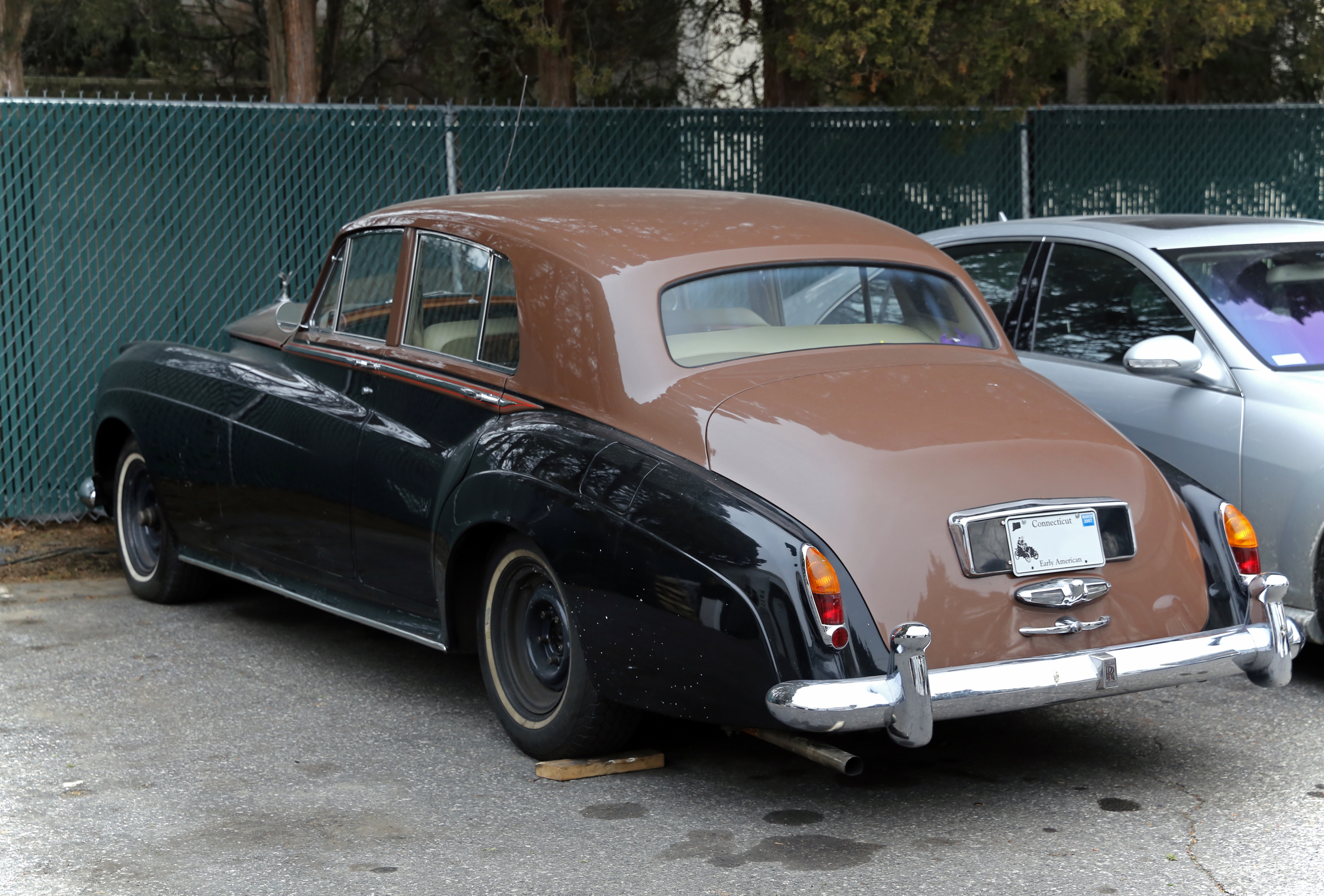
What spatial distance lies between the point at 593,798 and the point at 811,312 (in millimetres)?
1740

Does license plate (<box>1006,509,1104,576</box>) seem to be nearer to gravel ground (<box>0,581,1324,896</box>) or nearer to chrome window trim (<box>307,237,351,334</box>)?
gravel ground (<box>0,581,1324,896</box>)

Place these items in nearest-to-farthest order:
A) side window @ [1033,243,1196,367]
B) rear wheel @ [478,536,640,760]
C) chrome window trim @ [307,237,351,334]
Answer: rear wheel @ [478,536,640,760] < chrome window trim @ [307,237,351,334] < side window @ [1033,243,1196,367]

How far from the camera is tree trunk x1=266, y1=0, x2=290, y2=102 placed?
14.3m

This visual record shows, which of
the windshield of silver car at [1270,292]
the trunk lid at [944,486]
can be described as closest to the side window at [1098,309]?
the windshield of silver car at [1270,292]

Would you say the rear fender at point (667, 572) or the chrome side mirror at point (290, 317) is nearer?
the rear fender at point (667, 572)

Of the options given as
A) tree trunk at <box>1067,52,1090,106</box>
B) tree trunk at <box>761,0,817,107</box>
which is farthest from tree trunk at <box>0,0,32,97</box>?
tree trunk at <box>1067,52,1090,106</box>

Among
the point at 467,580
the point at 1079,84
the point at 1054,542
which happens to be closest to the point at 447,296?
the point at 467,580

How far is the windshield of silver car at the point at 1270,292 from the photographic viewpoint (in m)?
5.83

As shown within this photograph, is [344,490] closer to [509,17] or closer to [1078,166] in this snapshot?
[509,17]

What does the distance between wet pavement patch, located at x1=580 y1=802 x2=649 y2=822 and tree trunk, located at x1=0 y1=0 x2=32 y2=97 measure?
9251mm

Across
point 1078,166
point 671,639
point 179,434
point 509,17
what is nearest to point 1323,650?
point 671,639

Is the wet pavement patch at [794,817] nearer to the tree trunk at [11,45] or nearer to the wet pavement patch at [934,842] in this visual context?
the wet pavement patch at [934,842]

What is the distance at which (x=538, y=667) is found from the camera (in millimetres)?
4809

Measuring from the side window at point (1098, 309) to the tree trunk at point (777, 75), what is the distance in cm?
531
